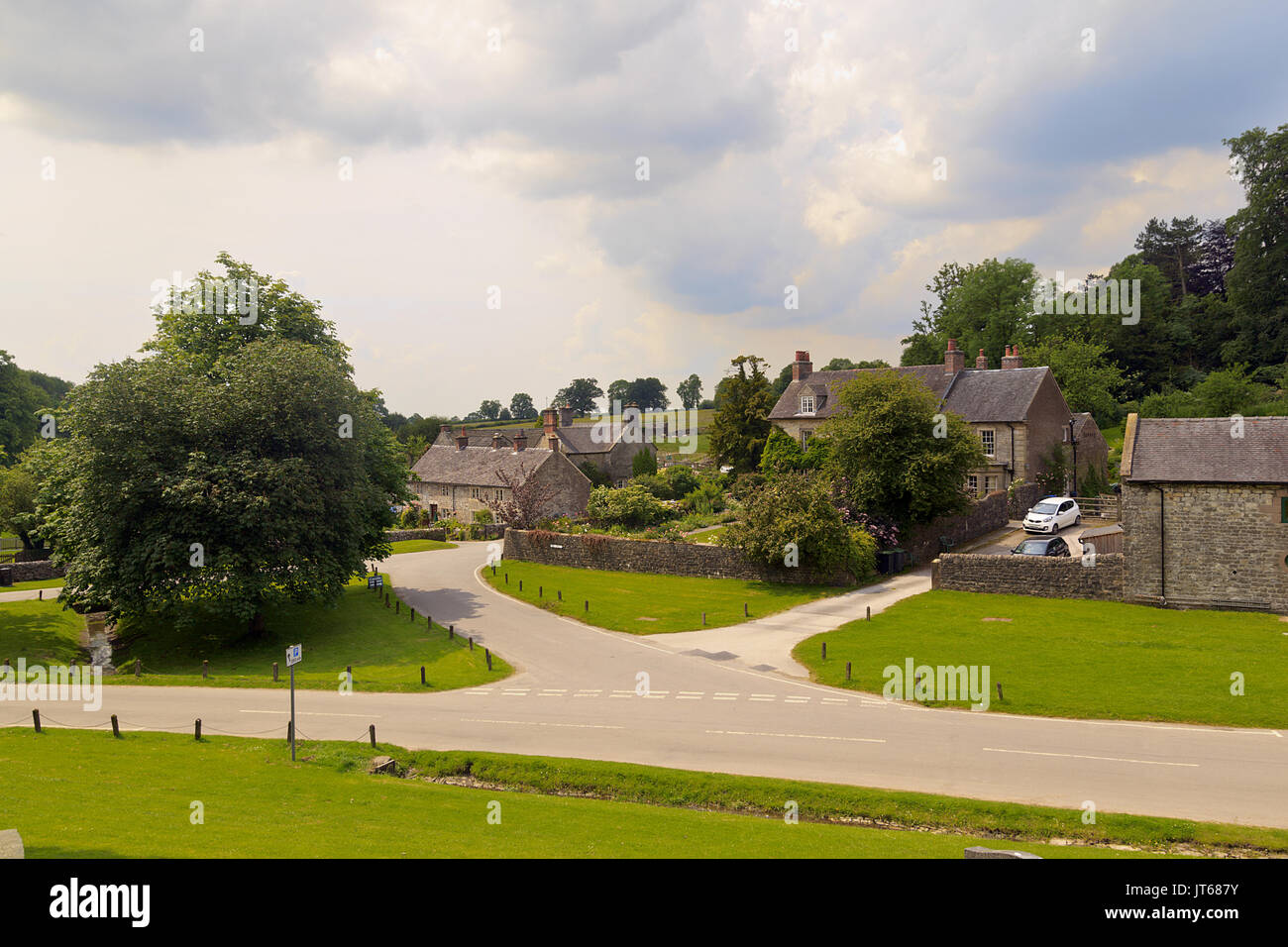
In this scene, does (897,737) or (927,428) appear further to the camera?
(927,428)

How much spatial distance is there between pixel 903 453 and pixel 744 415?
2534 centimetres

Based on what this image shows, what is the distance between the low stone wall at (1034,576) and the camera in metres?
31.9

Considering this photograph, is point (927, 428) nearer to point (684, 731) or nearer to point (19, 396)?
point (684, 731)

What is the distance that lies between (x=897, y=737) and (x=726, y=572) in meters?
22.3

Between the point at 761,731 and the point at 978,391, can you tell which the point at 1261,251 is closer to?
the point at 978,391

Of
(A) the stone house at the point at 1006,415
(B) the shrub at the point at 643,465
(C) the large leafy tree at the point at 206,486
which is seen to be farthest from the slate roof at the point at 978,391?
(C) the large leafy tree at the point at 206,486

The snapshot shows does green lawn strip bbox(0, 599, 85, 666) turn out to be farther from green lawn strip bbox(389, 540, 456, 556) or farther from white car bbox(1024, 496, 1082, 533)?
white car bbox(1024, 496, 1082, 533)

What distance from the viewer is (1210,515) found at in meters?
29.7

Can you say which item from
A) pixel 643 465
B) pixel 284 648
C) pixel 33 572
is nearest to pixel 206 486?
pixel 284 648

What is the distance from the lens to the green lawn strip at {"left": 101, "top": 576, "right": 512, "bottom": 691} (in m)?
27.3

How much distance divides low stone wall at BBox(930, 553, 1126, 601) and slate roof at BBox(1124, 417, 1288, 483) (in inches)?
154

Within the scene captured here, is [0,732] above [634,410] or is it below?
below
